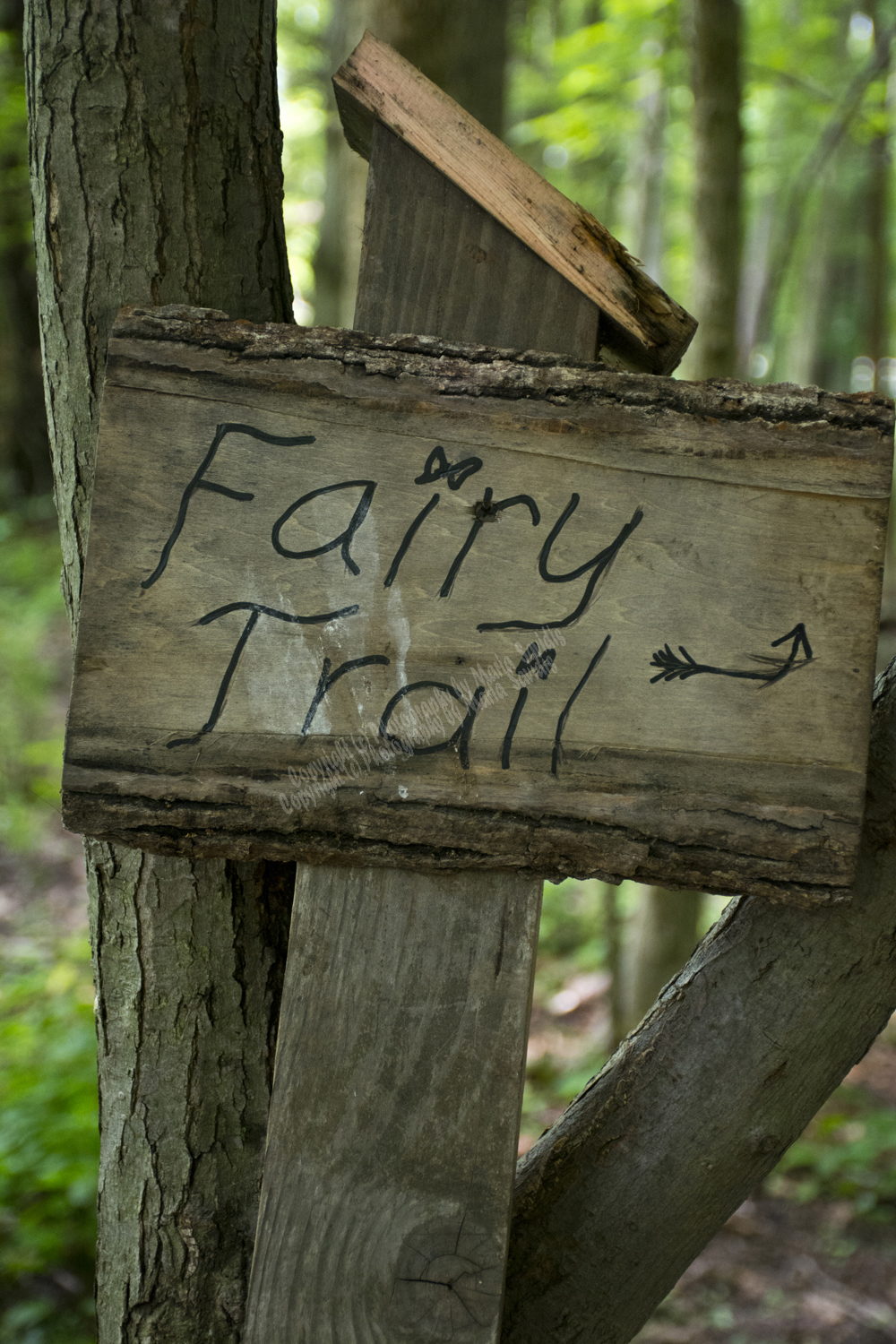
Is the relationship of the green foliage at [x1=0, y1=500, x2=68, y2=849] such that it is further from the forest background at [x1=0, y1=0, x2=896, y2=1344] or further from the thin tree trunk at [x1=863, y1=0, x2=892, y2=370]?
the thin tree trunk at [x1=863, y1=0, x2=892, y2=370]

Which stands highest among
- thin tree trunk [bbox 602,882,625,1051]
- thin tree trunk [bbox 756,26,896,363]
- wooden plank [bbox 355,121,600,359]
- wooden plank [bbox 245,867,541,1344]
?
thin tree trunk [bbox 756,26,896,363]

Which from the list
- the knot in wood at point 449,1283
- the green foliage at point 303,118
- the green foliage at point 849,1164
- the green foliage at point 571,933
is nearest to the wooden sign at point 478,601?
the knot in wood at point 449,1283

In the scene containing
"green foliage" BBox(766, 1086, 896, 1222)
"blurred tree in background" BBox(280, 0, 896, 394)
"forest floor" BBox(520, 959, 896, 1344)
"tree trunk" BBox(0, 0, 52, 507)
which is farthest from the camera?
"tree trunk" BBox(0, 0, 52, 507)

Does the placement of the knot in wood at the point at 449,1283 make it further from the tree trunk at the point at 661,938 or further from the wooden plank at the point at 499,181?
the tree trunk at the point at 661,938

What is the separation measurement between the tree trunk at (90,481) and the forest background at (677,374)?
93 cm

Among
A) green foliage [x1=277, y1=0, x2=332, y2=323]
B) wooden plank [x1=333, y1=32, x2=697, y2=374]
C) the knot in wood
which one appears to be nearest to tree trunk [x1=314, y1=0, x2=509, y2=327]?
green foliage [x1=277, y1=0, x2=332, y2=323]

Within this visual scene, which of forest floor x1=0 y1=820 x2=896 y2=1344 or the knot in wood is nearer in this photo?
the knot in wood

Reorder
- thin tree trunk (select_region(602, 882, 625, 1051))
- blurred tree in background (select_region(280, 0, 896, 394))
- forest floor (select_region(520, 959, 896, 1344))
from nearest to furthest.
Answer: forest floor (select_region(520, 959, 896, 1344)) → blurred tree in background (select_region(280, 0, 896, 394)) → thin tree trunk (select_region(602, 882, 625, 1051))

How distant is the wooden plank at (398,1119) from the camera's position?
100cm

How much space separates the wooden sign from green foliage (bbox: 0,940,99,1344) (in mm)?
1971

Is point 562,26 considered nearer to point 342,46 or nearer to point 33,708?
point 342,46

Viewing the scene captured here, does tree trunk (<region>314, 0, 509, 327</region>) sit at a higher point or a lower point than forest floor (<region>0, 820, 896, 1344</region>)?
higher

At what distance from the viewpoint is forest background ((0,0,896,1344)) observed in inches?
101

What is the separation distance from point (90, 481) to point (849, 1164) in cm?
348
